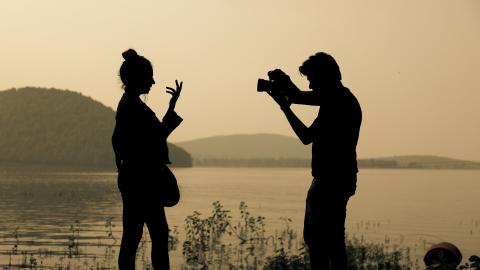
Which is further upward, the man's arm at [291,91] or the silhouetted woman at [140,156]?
the man's arm at [291,91]

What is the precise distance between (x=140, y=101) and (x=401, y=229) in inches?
1465

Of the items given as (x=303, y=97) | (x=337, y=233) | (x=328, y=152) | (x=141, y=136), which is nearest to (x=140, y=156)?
(x=141, y=136)

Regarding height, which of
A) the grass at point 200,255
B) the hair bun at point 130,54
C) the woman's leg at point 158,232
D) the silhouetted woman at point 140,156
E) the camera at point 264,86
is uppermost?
the hair bun at point 130,54

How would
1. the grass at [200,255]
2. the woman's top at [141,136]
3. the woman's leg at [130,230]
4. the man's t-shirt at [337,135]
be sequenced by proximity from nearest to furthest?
the man's t-shirt at [337,135], the woman's top at [141,136], the woman's leg at [130,230], the grass at [200,255]

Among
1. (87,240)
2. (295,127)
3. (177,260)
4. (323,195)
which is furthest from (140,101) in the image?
(87,240)

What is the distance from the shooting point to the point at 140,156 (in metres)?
7.66

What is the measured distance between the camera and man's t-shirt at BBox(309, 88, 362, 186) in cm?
753

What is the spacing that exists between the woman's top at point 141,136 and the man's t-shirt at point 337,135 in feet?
4.79

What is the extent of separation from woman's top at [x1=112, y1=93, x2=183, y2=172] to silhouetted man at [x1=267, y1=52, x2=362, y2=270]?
1.20 metres

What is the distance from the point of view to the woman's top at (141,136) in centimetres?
764

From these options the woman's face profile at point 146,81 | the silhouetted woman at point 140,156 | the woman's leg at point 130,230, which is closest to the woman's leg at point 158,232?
the silhouetted woman at point 140,156

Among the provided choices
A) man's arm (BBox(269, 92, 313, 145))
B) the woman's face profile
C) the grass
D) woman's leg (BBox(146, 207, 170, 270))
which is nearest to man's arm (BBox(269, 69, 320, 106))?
man's arm (BBox(269, 92, 313, 145))

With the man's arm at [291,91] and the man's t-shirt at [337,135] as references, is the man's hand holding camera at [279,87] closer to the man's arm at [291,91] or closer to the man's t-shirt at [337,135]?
the man's arm at [291,91]

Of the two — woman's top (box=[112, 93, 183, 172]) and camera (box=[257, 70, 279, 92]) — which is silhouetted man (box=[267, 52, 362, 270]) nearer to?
camera (box=[257, 70, 279, 92])
